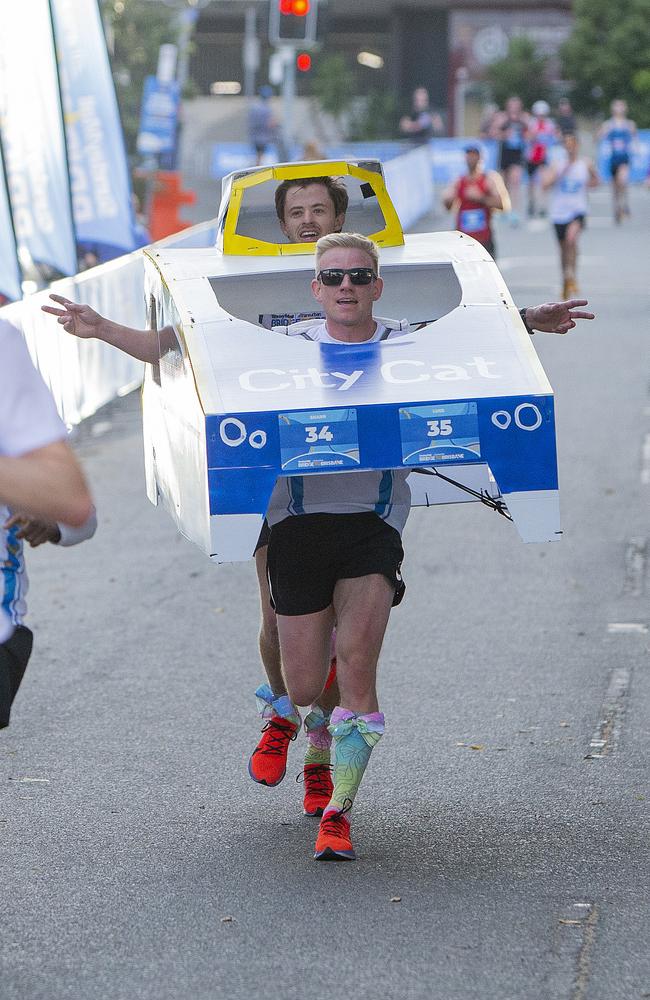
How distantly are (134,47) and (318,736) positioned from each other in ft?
107

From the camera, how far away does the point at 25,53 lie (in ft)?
49.4

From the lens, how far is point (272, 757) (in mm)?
5742

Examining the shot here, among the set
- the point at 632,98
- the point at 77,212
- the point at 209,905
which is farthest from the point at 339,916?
the point at 632,98

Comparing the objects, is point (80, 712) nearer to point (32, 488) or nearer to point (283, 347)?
point (283, 347)

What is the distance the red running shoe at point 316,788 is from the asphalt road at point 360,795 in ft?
0.18

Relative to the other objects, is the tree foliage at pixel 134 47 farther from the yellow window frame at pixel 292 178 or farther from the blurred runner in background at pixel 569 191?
the yellow window frame at pixel 292 178

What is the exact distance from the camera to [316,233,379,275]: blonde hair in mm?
5215

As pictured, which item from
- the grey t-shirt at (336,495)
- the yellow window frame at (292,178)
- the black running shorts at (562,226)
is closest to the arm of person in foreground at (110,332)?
the yellow window frame at (292,178)

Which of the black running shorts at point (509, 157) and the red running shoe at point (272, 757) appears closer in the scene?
the red running shoe at point (272, 757)

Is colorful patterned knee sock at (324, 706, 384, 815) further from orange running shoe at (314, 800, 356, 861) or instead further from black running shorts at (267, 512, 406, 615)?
black running shorts at (267, 512, 406, 615)

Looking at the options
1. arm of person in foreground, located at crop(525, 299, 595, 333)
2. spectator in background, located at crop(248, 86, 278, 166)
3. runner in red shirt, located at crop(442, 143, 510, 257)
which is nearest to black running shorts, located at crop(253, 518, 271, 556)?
arm of person in foreground, located at crop(525, 299, 595, 333)

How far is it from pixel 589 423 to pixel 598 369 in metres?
2.81


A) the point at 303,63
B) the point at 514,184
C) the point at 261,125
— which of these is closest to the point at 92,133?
the point at 303,63

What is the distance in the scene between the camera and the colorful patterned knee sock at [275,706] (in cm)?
577
